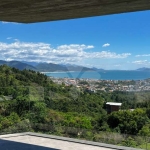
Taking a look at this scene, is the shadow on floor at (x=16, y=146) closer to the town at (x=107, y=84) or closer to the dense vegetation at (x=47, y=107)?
the dense vegetation at (x=47, y=107)

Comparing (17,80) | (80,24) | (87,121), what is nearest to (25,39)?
(80,24)

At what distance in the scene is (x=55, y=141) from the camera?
546cm

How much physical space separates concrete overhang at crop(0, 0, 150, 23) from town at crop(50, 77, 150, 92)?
1.70 meters

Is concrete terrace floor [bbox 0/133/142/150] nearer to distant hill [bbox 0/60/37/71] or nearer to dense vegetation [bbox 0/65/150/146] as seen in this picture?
dense vegetation [bbox 0/65/150/146]

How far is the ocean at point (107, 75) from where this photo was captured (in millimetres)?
5121

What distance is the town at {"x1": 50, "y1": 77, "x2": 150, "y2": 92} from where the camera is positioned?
488 centimetres

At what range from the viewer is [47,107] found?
20.0 ft

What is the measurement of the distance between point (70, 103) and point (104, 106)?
2.82 ft

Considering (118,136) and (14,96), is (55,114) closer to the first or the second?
(14,96)

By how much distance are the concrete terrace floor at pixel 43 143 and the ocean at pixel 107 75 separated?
53.4 inches

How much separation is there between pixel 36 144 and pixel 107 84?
6.15 ft

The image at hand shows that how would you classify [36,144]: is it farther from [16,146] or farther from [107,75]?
[107,75]

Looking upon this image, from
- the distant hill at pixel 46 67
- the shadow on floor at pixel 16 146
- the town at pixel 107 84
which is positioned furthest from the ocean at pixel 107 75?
the shadow on floor at pixel 16 146

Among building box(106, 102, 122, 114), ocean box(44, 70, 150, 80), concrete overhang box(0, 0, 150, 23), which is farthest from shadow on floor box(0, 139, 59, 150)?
concrete overhang box(0, 0, 150, 23)
